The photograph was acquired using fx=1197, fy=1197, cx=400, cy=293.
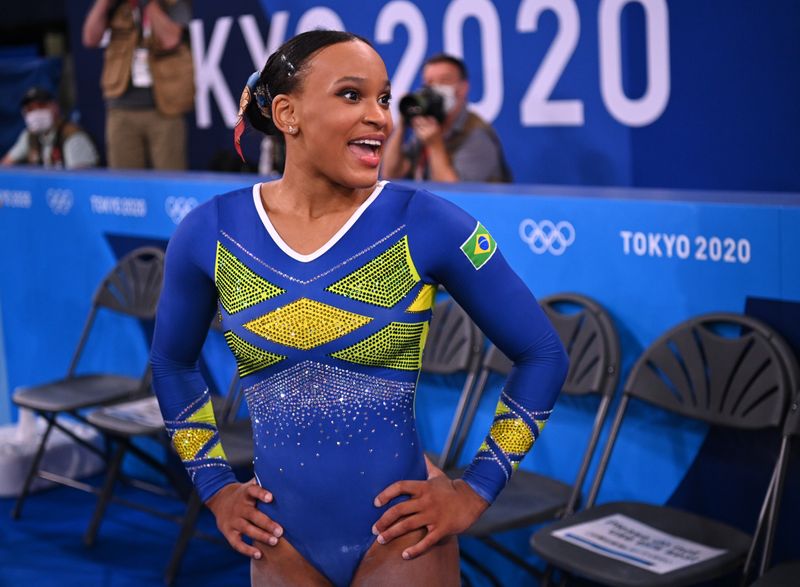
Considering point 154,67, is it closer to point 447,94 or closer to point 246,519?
point 447,94

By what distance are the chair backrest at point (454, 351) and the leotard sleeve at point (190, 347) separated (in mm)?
1916

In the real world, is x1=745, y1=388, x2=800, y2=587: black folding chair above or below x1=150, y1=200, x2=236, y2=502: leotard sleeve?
below

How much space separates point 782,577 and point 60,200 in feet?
14.0

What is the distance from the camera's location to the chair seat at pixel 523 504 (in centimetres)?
347

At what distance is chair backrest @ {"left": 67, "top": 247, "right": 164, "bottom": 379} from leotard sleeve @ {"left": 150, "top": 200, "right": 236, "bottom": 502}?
123 inches

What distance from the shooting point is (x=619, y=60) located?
6.30 metres

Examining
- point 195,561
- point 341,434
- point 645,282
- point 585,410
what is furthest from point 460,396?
point 341,434

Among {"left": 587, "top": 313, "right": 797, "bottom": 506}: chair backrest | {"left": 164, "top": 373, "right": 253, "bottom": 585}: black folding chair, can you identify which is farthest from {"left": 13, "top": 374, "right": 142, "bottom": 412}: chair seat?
{"left": 587, "top": 313, "right": 797, "bottom": 506}: chair backrest

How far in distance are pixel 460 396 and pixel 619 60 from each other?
106 inches

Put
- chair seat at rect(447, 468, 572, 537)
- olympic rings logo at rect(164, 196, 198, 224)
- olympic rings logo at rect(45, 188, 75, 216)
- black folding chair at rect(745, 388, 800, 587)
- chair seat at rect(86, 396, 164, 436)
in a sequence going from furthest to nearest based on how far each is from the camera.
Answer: olympic rings logo at rect(45, 188, 75, 216) → olympic rings logo at rect(164, 196, 198, 224) → chair seat at rect(86, 396, 164, 436) → chair seat at rect(447, 468, 572, 537) → black folding chair at rect(745, 388, 800, 587)

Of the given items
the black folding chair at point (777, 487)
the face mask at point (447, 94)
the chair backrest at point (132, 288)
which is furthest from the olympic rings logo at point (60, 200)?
the black folding chair at point (777, 487)

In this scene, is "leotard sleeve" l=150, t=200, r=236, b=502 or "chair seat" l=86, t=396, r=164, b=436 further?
"chair seat" l=86, t=396, r=164, b=436

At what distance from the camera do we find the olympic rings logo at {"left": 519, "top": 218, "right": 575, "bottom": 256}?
12.7 ft

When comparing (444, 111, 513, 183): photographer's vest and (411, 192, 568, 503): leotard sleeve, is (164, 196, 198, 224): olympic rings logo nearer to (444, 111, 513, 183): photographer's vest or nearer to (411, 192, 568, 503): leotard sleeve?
(444, 111, 513, 183): photographer's vest
